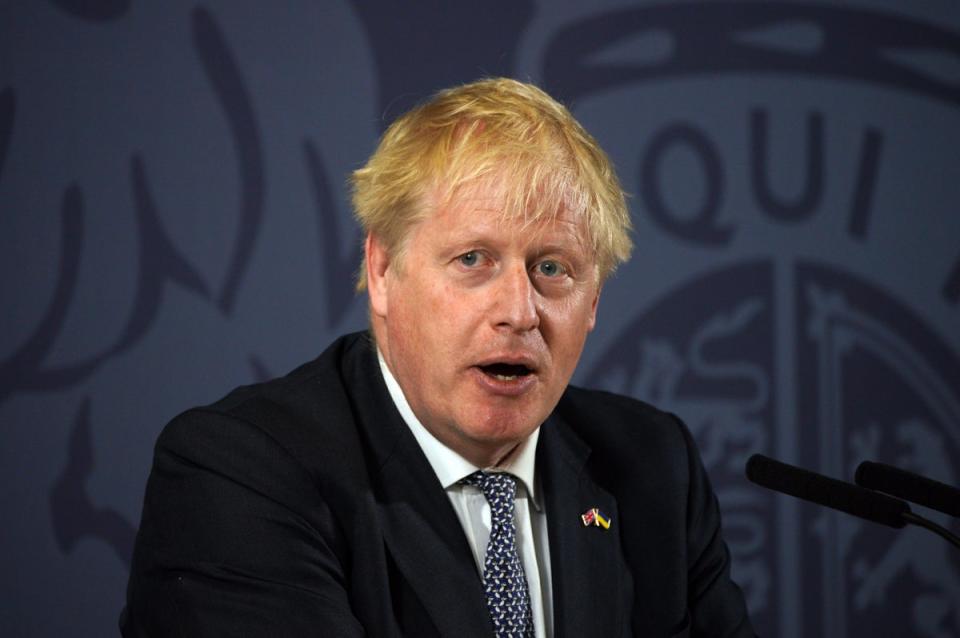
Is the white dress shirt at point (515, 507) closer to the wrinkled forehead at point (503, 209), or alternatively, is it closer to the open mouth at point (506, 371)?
the open mouth at point (506, 371)

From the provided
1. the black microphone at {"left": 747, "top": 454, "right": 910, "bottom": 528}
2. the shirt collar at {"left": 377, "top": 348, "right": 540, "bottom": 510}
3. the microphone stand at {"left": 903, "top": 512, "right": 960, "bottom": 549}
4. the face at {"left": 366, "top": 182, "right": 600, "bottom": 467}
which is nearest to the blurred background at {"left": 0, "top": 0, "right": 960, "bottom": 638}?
the shirt collar at {"left": 377, "top": 348, "right": 540, "bottom": 510}

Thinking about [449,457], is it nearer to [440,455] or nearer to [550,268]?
[440,455]

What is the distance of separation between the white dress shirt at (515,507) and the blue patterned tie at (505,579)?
0.08 feet

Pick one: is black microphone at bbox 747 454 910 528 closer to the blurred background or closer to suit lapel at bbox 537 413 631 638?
suit lapel at bbox 537 413 631 638

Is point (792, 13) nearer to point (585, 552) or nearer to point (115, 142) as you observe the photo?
point (115, 142)

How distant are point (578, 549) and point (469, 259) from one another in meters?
0.50

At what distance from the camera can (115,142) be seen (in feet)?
10.4

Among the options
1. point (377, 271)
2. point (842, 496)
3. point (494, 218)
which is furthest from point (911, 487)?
point (377, 271)

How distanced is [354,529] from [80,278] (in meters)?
1.69

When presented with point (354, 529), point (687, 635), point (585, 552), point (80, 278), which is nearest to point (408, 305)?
point (354, 529)

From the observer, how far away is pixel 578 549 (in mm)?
1887

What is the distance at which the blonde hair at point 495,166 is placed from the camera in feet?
5.77

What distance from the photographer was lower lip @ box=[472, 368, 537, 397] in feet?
5.78

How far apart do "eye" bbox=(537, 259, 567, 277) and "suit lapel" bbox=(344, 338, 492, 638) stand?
1.10 feet
